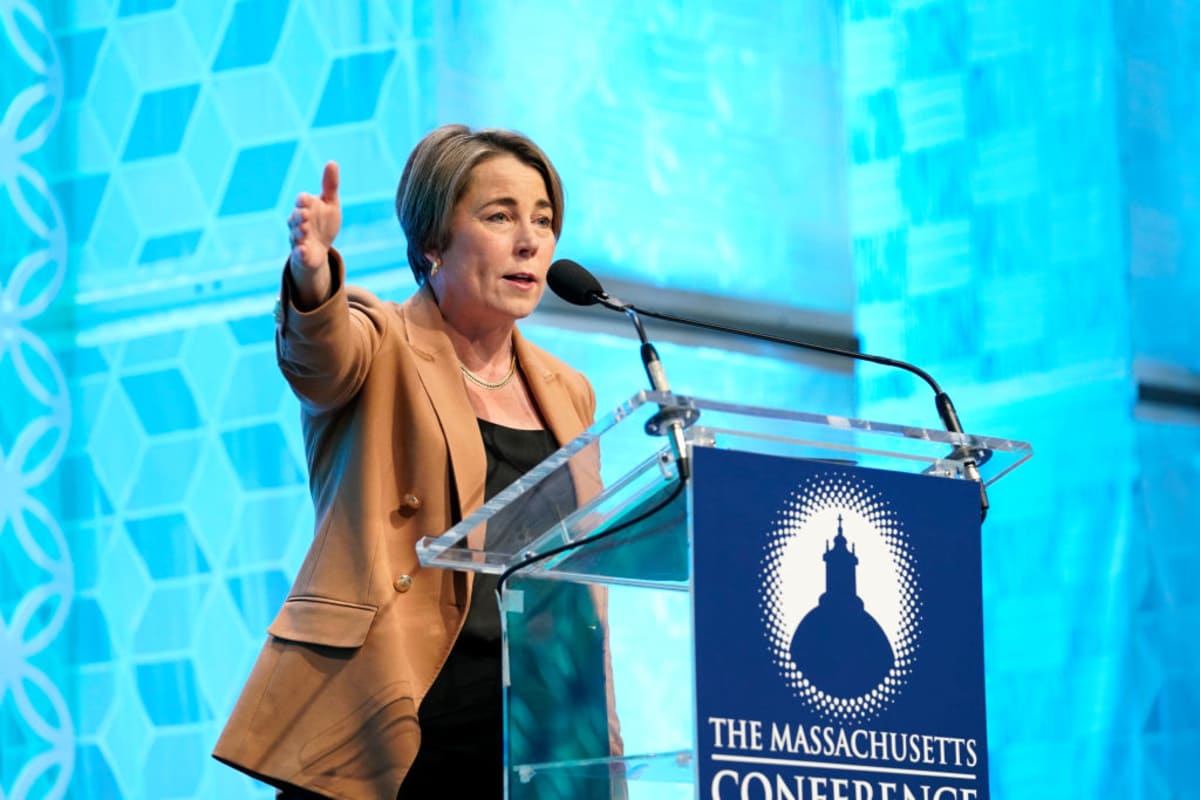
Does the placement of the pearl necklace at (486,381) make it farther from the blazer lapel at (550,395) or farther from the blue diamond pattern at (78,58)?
the blue diamond pattern at (78,58)

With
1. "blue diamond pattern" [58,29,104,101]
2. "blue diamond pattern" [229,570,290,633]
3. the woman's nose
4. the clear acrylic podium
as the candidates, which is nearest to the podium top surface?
the clear acrylic podium

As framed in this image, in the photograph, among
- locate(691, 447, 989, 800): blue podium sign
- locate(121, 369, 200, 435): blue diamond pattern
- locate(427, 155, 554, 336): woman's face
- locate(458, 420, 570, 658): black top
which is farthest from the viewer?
locate(121, 369, 200, 435): blue diamond pattern

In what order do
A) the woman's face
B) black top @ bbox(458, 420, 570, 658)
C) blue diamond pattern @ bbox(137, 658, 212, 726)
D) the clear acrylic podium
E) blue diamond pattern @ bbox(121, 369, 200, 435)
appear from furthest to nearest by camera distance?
blue diamond pattern @ bbox(121, 369, 200, 435), blue diamond pattern @ bbox(137, 658, 212, 726), the woman's face, black top @ bbox(458, 420, 570, 658), the clear acrylic podium

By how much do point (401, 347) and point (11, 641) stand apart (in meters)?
1.73

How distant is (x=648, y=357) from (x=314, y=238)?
448mm

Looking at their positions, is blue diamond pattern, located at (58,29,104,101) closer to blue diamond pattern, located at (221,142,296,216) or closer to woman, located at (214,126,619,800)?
blue diamond pattern, located at (221,142,296,216)

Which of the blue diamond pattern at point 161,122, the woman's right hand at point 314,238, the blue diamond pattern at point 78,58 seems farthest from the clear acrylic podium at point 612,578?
the blue diamond pattern at point 78,58

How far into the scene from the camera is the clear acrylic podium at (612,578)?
1.82 m

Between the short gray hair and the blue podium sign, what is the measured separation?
30.5 inches

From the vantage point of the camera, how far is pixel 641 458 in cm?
176

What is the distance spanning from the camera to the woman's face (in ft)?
7.95

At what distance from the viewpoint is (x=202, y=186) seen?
3.95m

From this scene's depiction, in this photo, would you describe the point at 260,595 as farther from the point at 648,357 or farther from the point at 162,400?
the point at 648,357

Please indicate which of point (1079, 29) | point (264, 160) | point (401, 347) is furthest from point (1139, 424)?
point (401, 347)
